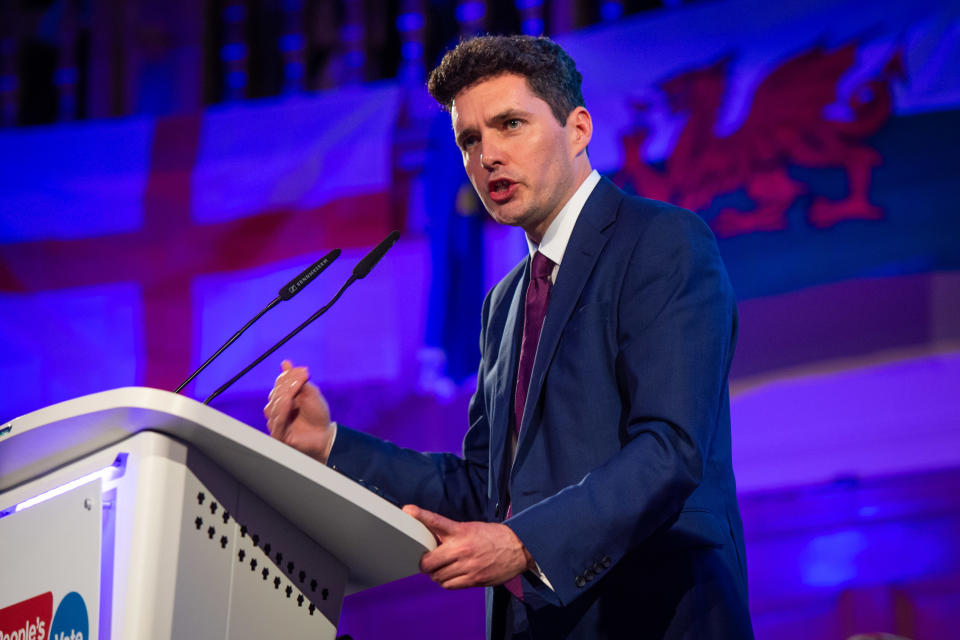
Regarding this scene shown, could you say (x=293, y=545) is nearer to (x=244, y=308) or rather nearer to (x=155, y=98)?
(x=244, y=308)

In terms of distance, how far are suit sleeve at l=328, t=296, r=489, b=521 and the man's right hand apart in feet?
0.09

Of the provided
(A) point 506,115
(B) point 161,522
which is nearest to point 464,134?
(A) point 506,115

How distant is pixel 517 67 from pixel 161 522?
3.24 ft

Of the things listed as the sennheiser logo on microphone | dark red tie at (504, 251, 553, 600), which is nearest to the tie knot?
dark red tie at (504, 251, 553, 600)

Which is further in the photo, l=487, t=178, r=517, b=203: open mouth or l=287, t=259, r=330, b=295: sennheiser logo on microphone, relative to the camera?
l=487, t=178, r=517, b=203: open mouth

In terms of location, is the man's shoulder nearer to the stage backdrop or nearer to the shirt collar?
the shirt collar

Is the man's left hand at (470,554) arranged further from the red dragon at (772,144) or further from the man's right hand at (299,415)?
the red dragon at (772,144)

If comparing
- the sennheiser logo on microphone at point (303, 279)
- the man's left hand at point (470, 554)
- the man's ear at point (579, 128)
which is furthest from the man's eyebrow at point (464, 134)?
the man's left hand at point (470, 554)

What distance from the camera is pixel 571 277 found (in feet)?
5.02

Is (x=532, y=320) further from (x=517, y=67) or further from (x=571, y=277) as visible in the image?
(x=517, y=67)

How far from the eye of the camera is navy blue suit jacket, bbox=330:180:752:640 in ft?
4.05

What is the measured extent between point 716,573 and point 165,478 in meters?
0.73

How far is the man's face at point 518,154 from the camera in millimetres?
1661

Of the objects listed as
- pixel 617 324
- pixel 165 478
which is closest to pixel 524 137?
pixel 617 324
